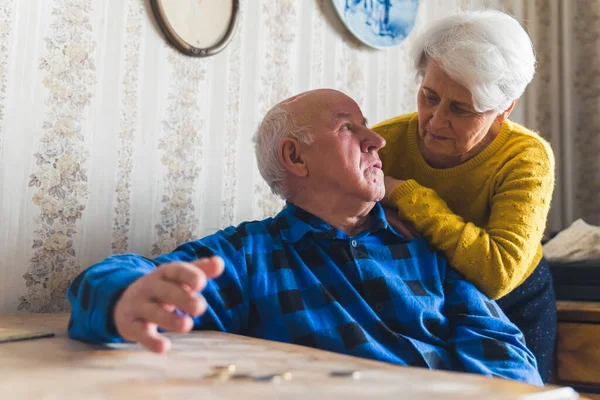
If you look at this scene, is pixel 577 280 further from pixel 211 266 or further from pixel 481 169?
pixel 211 266

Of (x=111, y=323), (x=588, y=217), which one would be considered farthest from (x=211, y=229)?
(x=588, y=217)

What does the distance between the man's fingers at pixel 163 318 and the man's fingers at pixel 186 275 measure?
1.4 inches

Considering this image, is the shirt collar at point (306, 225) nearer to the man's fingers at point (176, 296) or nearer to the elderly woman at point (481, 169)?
the elderly woman at point (481, 169)

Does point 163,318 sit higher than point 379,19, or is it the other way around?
point 379,19

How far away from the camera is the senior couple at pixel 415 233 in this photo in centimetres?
122

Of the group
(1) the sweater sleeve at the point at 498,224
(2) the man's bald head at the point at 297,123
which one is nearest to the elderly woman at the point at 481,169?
(1) the sweater sleeve at the point at 498,224

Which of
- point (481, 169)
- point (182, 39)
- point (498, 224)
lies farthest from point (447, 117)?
point (182, 39)

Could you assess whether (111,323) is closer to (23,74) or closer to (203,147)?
(23,74)

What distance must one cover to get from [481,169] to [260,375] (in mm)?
1061

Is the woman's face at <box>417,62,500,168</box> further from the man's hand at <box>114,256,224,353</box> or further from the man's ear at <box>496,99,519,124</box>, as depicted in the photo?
the man's hand at <box>114,256,224,353</box>

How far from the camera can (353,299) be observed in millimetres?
1259

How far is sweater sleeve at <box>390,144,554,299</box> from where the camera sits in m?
1.34

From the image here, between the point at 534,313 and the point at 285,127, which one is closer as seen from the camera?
the point at 285,127

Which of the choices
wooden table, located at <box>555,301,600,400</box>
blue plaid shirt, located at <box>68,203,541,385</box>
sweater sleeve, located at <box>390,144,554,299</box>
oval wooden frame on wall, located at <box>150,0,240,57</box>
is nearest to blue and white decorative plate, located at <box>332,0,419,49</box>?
oval wooden frame on wall, located at <box>150,0,240,57</box>
